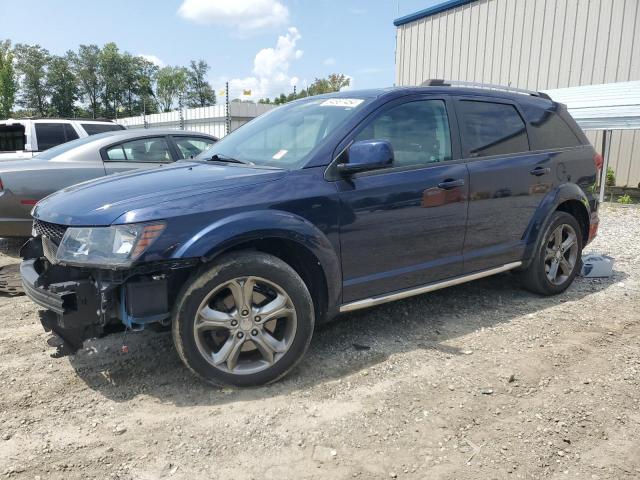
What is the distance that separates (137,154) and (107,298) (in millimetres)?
4323

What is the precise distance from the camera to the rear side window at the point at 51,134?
8.82m

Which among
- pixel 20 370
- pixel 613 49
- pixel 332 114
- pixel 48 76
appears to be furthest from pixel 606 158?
pixel 48 76

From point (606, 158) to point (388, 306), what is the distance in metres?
10.5

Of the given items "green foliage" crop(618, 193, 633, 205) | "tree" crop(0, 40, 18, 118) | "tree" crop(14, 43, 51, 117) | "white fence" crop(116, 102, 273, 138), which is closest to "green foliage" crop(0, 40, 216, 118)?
"tree" crop(14, 43, 51, 117)

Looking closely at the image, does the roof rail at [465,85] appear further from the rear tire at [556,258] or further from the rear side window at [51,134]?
the rear side window at [51,134]

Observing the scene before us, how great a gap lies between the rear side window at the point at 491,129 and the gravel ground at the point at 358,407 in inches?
56.2

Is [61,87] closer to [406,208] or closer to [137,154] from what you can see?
[137,154]

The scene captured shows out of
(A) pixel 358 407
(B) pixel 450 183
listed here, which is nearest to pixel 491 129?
(B) pixel 450 183

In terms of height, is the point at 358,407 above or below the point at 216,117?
below

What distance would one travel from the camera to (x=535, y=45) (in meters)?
14.7

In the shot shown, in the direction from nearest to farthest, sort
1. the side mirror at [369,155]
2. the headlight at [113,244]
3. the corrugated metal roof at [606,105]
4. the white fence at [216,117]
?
the headlight at [113,244] → the side mirror at [369,155] → the corrugated metal roof at [606,105] → the white fence at [216,117]

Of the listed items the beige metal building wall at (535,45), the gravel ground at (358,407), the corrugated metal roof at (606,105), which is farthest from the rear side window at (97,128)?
the beige metal building wall at (535,45)

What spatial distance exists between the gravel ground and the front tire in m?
0.16

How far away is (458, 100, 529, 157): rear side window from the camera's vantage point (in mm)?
4059
